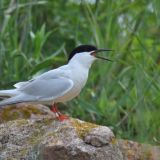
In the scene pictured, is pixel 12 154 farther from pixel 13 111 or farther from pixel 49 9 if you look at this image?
pixel 49 9

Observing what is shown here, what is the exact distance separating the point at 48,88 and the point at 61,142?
31.2 inches

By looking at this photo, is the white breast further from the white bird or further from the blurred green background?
the blurred green background

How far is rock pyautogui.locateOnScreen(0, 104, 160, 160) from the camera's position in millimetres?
4477

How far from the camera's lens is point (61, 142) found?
14.9 ft

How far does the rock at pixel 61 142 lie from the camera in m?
4.48

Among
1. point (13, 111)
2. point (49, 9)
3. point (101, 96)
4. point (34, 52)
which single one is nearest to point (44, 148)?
point (13, 111)

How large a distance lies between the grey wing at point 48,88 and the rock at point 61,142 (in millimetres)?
206

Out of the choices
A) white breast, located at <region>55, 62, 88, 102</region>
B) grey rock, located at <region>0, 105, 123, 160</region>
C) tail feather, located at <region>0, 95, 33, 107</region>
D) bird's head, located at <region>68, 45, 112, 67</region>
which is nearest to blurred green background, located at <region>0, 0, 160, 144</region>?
bird's head, located at <region>68, 45, 112, 67</region>

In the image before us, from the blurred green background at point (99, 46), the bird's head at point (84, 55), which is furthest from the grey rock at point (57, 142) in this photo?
the blurred green background at point (99, 46)

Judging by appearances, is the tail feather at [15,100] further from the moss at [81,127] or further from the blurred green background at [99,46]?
the blurred green background at [99,46]

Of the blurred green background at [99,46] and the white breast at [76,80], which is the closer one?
the white breast at [76,80]

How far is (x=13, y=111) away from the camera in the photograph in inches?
234

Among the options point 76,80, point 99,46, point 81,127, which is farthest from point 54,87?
point 99,46

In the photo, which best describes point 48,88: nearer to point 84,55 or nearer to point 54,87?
point 54,87
